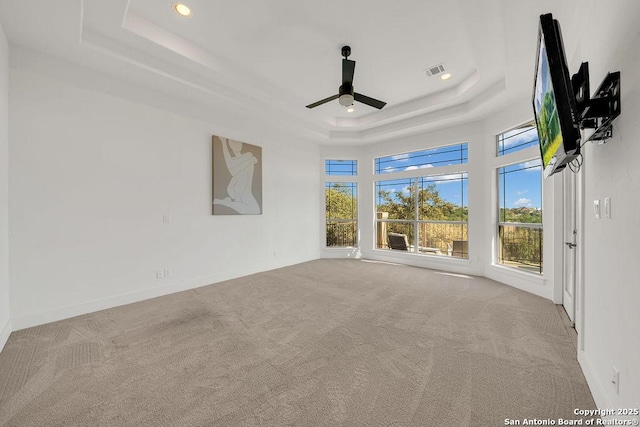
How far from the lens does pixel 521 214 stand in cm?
448

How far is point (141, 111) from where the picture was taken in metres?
3.86

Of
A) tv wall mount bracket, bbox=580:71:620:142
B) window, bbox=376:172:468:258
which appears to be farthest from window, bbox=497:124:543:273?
tv wall mount bracket, bbox=580:71:620:142

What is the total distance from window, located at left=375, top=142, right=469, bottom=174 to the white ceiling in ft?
3.01

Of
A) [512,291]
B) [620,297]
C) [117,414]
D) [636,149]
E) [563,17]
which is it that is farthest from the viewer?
[512,291]

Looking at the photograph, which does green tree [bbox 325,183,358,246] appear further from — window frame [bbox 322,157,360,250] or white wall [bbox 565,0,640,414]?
white wall [bbox 565,0,640,414]

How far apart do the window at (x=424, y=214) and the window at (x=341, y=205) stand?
2.13 ft

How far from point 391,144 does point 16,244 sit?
6519 millimetres

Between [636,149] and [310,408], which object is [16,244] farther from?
[636,149]

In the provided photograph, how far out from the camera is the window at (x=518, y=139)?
13.8 ft

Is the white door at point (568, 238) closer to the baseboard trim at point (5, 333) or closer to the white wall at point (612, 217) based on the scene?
the white wall at point (612, 217)

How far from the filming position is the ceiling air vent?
12.8 ft

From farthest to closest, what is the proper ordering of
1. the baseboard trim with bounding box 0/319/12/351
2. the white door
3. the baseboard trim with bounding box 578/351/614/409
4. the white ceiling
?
1. the white door
2. the white ceiling
3. the baseboard trim with bounding box 0/319/12/351
4. the baseboard trim with bounding box 578/351/614/409

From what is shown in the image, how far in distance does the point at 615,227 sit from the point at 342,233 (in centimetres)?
578

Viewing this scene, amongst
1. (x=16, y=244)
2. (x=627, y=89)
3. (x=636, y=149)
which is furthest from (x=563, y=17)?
(x=16, y=244)
